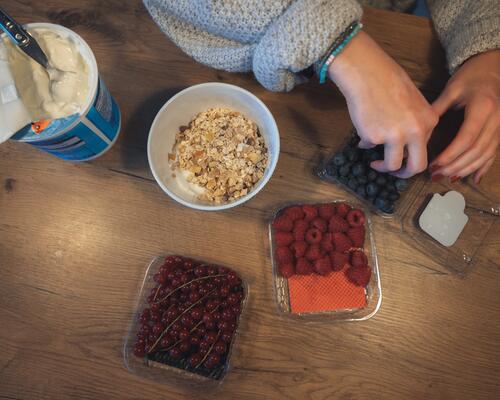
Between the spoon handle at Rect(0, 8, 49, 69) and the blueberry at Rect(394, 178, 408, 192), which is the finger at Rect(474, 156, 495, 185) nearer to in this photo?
the blueberry at Rect(394, 178, 408, 192)

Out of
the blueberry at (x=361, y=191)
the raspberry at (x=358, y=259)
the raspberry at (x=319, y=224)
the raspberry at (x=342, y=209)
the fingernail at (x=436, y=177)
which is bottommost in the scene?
the raspberry at (x=358, y=259)

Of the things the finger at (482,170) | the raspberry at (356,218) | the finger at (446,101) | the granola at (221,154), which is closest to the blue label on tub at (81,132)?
the granola at (221,154)

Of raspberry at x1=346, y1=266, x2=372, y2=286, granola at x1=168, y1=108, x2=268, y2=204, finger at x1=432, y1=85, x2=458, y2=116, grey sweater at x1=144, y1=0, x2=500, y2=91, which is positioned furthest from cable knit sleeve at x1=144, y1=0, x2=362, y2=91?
raspberry at x1=346, y1=266, x2=372, y2=286

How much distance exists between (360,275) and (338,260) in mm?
46

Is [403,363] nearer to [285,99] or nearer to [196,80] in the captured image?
[285,99]

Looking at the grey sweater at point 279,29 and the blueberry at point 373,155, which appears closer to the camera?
the grey sweater at point 279,29

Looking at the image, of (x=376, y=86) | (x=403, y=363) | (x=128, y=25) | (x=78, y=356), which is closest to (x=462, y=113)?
(x=376, y=86)

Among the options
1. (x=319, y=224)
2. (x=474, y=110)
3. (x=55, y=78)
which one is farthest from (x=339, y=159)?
(x=55, y=78)

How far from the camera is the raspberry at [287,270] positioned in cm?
72

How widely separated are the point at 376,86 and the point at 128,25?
0.49 metres

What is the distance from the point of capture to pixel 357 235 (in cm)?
72

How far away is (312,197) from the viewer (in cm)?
77

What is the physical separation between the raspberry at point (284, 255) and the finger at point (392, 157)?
8.6 inches

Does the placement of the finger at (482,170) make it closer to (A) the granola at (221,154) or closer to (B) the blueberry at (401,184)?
(B) the blueberry at (401,184)
